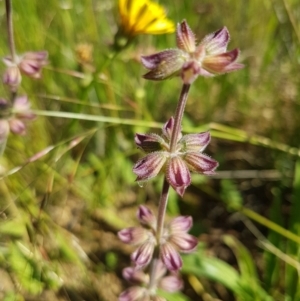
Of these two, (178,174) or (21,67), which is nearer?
(178,174)

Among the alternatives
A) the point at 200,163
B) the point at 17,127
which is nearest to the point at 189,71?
the point at 200,163

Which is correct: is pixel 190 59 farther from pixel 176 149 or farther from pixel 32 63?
pixel 32 63

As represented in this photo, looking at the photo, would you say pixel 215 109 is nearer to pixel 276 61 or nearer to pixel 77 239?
pixel 276 61

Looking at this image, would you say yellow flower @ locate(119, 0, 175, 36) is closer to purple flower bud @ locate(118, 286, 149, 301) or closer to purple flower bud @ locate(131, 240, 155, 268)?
purple flower bud @ locate(131, 240, 155, 268)

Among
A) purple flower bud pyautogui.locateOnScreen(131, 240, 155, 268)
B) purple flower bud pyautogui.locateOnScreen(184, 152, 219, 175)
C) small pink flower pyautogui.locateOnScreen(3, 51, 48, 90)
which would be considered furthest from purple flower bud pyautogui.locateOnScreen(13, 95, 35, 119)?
purple flower bud pyautogui.locateOnScreen(184, 152, 219, 175)

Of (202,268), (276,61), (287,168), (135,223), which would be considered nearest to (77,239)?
(135,223)

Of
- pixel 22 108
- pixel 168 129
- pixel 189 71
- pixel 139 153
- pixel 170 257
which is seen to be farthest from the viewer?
pixel 139 153
